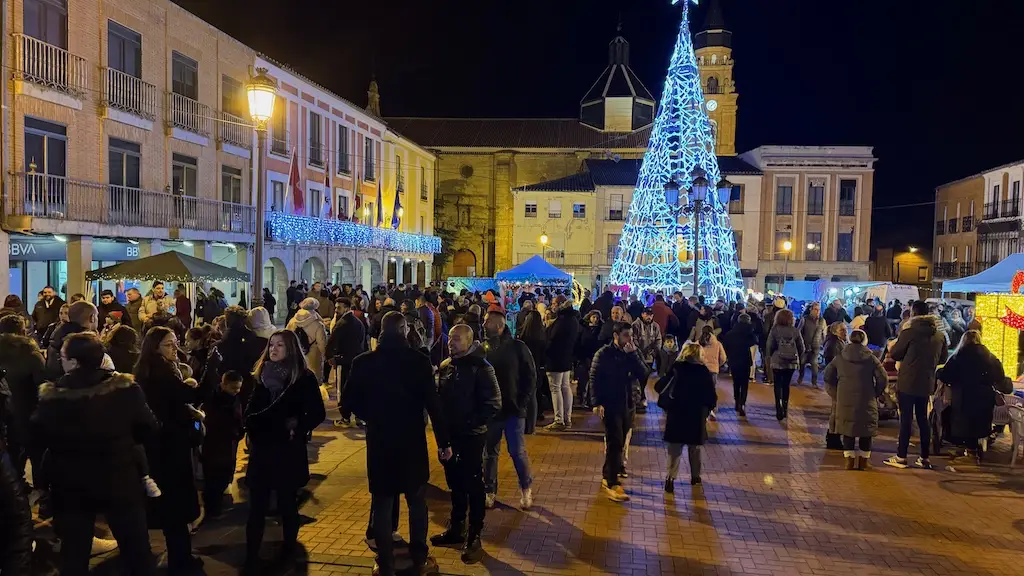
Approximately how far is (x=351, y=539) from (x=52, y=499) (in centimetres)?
229

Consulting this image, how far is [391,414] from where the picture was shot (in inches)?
184

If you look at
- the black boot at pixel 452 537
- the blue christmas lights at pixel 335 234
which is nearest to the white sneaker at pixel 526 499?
the black boot at pixel 452 537

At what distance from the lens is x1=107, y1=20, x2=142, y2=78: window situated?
56.9 ft

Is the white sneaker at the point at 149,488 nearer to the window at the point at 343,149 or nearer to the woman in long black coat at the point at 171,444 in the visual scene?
the woman in long black coat at the point at 171,444

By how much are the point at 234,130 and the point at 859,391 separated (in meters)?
20.7

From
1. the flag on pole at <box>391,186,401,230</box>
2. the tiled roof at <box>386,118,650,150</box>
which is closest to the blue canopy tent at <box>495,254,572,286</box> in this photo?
the flag on pole at <box>391,186,401,230</box>

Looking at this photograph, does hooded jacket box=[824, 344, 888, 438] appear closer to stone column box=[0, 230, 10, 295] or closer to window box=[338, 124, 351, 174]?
stone column box=[0, 230, 10, 295]

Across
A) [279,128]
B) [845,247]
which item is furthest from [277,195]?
[845,247]

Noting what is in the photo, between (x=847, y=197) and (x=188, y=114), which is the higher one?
(x=847, y=197)

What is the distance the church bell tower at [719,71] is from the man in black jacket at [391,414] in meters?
50.3

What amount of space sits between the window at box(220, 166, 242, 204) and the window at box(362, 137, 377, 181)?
11.0m

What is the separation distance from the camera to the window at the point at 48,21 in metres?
14.9

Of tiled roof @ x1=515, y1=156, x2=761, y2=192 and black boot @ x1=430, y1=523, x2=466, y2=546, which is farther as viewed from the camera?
tiled roof @ x1=515, y1=156, x2=761, y2=192

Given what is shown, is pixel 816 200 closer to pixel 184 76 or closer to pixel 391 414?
pixel 184 76
